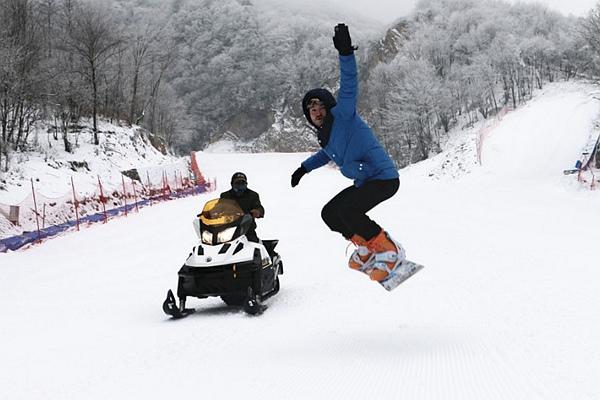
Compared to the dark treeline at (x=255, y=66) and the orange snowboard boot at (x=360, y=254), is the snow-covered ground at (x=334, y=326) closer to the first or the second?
the orange snowboard boot at (x=360, y=254)

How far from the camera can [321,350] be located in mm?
4133

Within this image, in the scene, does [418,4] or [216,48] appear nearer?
[418,4]

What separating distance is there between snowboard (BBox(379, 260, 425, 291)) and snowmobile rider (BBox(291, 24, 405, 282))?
1.4 inches

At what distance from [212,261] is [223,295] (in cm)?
41

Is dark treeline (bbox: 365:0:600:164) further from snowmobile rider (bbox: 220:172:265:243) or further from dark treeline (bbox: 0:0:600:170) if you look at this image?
snowmobile rider (bbox: 220:172:265:243)

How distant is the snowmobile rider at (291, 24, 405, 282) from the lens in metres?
4.40

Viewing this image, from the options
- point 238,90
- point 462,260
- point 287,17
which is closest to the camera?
point 462,260

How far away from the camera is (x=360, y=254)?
4.70 metres

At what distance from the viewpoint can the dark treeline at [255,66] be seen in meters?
32.0

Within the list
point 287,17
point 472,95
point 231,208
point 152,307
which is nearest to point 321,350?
point 231,208

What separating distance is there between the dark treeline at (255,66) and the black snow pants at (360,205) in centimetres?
2228

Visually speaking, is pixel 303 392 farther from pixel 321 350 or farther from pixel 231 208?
pixel 231 208

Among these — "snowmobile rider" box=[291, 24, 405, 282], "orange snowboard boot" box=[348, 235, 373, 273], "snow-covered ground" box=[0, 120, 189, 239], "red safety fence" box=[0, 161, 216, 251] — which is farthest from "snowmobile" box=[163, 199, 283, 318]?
"snow-covered ground" box=[0, 120, 189, 239]

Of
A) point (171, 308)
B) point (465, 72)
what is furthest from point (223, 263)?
point (465, 72)
